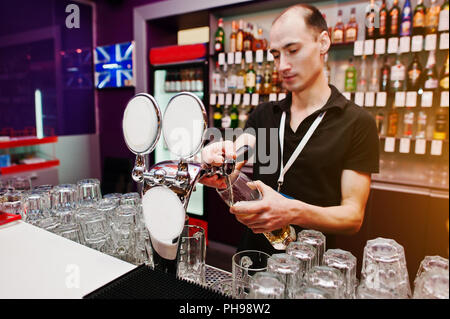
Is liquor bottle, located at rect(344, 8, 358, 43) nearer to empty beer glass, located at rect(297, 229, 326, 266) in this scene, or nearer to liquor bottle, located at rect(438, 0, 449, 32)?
liquor bottle, located at rect(438, 0, 449, 32)

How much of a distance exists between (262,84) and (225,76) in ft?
1.85

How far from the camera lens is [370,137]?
58.6 inches

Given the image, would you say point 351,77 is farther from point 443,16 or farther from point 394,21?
point 443,16

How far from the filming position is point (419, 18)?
2785mm

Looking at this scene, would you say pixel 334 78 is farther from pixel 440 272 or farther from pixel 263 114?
pixel 440 272

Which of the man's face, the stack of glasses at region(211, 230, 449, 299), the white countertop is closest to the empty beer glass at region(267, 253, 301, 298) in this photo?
the stack of glasses at region(211, 230, 449, 299)

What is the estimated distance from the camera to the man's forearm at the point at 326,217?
1.12 meters

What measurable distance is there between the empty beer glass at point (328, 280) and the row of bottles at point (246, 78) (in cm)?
300

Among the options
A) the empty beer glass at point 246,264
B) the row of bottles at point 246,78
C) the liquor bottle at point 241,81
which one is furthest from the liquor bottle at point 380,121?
the empty beer glass at point 246,264

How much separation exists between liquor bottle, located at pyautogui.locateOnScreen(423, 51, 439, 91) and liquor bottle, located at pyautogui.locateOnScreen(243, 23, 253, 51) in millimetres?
1796

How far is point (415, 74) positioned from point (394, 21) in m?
0.51

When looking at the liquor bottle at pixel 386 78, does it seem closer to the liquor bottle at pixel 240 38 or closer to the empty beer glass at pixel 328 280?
the liquor bottle at pixel 240 38

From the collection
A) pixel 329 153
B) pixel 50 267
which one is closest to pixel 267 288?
pixel 50 267

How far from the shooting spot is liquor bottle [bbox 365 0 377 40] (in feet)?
9.82
